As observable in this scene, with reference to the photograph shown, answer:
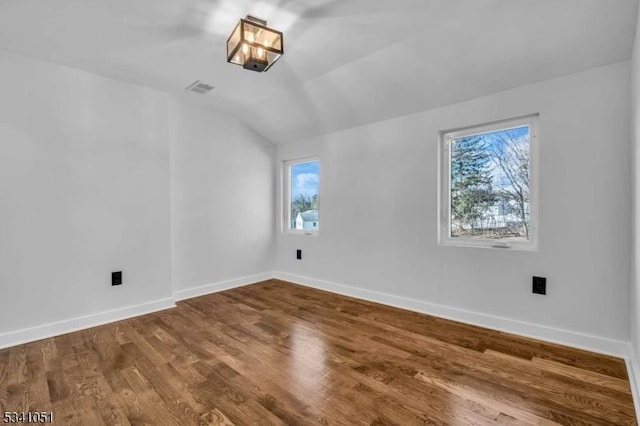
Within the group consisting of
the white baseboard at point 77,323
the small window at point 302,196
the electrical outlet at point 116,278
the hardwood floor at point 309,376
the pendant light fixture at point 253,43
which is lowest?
the hardwood floor at point 309,376

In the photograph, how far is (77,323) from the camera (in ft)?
8.79

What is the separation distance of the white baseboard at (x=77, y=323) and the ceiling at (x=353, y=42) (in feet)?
7.34

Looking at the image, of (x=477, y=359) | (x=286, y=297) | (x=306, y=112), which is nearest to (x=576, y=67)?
(x=477, y=359)

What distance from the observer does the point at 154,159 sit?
10.5 ft

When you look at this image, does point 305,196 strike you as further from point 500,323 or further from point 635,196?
point 635,196

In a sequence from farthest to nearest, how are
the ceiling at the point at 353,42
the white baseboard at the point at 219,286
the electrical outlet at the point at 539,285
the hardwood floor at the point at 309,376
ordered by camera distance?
1. the white baseboard at the point at 219,286
2. the electrical outlet at the point at 539,285
3. the ceiling at the point at 353,42
4. the hardwood floor at the point at 309,376

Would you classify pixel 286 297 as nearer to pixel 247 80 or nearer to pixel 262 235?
pixel 262 235

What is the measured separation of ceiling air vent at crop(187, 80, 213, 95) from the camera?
120 inches

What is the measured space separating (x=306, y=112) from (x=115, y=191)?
218 cm

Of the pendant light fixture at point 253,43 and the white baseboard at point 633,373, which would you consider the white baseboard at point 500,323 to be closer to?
the white baseboard at point 633,373

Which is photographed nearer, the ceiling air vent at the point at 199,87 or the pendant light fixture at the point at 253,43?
the pendant light fixture at the point at 253,43

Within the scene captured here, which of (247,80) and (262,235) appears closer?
(247,80)

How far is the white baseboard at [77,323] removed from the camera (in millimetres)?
2397

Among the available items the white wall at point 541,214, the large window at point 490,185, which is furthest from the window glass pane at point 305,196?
the large window at point 490,185
